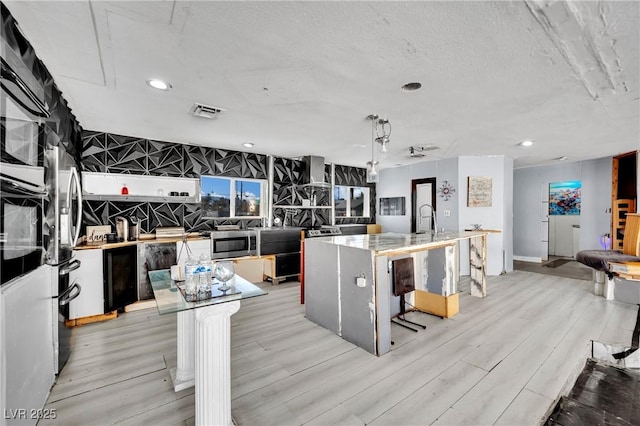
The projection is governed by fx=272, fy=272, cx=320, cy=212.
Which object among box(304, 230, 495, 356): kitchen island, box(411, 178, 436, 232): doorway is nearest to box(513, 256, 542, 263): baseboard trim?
box(411, 178, 436, 232): doorway

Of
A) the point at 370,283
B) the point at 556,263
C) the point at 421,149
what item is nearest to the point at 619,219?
the point at 556,263

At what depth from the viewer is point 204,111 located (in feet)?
9.92

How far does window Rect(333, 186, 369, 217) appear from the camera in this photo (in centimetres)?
690

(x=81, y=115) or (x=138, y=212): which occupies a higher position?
(x=81, y=115)

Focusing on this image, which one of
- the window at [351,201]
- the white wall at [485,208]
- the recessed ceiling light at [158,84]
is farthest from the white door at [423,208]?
the recessed ceiling light at [158,84]

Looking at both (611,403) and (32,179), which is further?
(32,179)

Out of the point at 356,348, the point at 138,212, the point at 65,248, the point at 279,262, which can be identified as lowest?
the point at 356,348

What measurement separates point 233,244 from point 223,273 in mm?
2969

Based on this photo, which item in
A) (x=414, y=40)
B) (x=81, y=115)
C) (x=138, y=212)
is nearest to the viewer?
(x=414, y=40)

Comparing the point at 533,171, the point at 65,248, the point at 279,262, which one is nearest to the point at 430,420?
the point at 65,248

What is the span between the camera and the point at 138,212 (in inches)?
168

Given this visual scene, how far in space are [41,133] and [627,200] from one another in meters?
8.81

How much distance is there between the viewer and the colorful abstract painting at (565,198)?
7.28 metres

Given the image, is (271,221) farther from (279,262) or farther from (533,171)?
(533,171)
